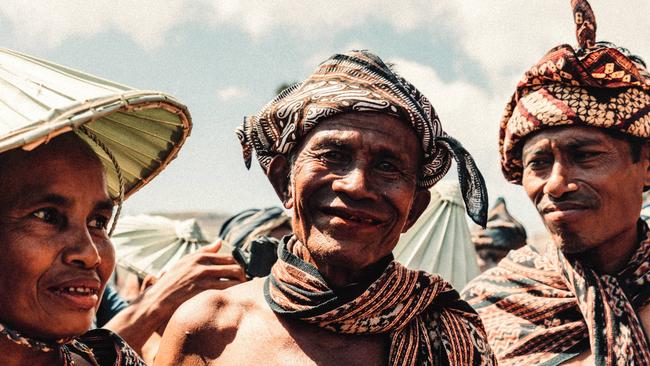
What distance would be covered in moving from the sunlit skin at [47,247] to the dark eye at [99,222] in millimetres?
36

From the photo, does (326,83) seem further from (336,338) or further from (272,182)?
(336,338)

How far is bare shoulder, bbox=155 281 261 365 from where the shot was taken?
3592 millimetres

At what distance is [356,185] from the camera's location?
345 cm

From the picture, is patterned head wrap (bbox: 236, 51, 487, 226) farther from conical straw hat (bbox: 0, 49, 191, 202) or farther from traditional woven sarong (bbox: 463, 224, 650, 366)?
traditional woven sarong (bbox: 463, 224, 650, 366)

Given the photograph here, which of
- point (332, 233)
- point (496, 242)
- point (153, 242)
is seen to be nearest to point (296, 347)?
point (332, 233)

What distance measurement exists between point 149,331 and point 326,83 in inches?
73.6

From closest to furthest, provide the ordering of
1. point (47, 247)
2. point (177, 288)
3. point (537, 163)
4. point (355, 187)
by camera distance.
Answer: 1. point (47, 247)
2. point (355, 187)
3. point (537, 163)
4. point (177, 288)

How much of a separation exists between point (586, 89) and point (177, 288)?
2439 mm

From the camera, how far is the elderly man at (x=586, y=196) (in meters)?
4.37

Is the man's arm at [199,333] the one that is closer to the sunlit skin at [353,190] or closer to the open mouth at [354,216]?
the sunlit skin at [353,190]

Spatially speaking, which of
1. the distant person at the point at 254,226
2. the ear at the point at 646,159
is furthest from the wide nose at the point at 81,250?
the ear at the point at 646,159

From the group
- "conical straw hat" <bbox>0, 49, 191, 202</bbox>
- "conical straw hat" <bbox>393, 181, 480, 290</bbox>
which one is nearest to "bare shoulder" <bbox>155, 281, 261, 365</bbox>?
"conical straw hat" <bbox>0, 49, 191, 202</bbox>

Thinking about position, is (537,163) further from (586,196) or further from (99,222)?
(99,222)

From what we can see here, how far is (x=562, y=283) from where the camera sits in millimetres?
4684
